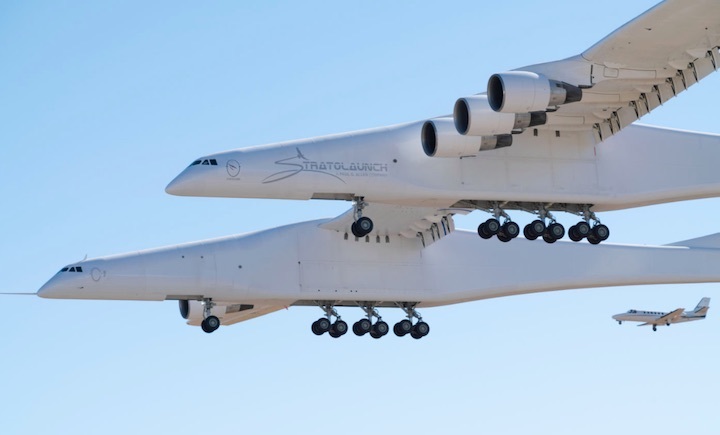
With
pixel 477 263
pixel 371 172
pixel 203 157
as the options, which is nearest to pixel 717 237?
pixel 477 263

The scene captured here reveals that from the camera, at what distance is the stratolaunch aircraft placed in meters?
39.5

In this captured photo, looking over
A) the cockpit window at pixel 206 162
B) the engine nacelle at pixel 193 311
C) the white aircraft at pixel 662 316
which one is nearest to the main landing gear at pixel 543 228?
the cockpit window at pixel 206 162

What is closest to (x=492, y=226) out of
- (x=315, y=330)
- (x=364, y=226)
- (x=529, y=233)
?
(x=529, y=233)

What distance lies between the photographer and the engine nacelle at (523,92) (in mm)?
38531

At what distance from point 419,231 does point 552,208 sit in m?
7.59

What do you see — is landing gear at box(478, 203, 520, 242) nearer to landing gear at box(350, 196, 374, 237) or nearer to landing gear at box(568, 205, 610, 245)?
landing gear at box(568, 205, 610, 245)

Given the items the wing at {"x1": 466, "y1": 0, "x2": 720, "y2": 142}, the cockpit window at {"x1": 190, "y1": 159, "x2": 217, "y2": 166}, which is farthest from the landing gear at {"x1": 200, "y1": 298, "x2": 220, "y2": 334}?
the wing at {"x1": 466, "y1": 0, "x2": 720, "y2": 142}

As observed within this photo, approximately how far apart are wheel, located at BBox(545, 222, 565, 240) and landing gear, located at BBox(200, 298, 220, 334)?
1137 cm

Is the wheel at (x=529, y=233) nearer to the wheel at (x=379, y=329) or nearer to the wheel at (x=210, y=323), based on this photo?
the wheel at (x=379, y=329)

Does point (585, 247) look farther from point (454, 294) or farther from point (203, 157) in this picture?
point (203, 157)

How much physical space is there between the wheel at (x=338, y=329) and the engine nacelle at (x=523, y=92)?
13.2 metres

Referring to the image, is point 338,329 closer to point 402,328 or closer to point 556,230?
point 402,328

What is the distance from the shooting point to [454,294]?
50156mm

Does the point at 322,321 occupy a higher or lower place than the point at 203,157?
lower
